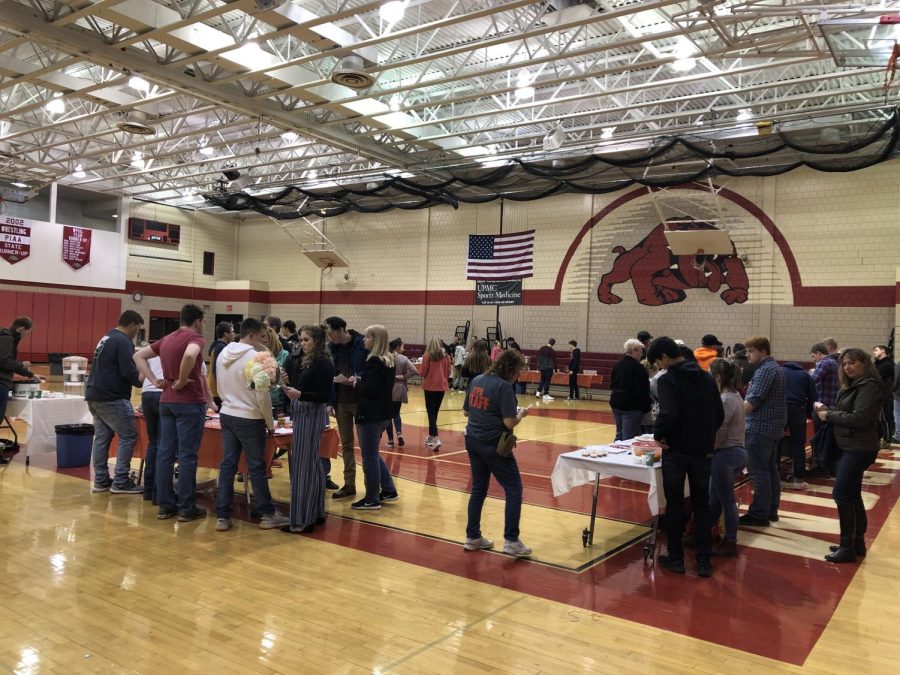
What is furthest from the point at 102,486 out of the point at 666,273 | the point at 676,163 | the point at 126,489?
the point at 666,273

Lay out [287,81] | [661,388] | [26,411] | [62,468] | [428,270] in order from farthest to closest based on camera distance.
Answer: [428,270]
[287,81]
[26,411]
[62,468]
[661,388]

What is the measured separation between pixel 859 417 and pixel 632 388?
2324mm

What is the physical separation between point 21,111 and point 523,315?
12147 mm

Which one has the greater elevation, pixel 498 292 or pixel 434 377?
pixel 498 292

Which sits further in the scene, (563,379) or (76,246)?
(76,246)

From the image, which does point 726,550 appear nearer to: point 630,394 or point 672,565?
point 672,565

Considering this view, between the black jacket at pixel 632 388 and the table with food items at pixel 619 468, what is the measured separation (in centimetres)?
153

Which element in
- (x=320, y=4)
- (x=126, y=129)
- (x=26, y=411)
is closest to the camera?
(x=26, y=411)

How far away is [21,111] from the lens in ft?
42.2

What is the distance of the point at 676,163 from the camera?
13641mm

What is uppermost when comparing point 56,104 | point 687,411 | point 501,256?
point 56,104

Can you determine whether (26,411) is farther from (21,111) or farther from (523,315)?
(523,315)

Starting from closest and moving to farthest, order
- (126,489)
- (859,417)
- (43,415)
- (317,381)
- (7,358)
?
(859,417)
(317,381)
(126,489)
(7,358)
(43,415)

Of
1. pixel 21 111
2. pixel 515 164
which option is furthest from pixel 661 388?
pixel 21 111
